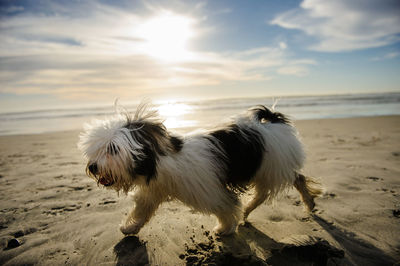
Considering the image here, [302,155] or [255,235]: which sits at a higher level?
[302,155]

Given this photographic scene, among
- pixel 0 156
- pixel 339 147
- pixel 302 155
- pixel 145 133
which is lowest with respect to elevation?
pixel 0 156

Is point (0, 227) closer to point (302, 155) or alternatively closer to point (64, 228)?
point (64, 228)

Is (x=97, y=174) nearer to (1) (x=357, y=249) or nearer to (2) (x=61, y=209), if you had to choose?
(2) (x=61, y=209)

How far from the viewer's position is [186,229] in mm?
3285

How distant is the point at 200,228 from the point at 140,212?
793 mm

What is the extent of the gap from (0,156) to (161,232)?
6962 mm

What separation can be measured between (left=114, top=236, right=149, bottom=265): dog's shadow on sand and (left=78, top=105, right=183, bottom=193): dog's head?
2.23 ft

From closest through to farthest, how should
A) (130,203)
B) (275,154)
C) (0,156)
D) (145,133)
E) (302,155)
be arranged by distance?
1. (145,133)
2. (275,154)
3. (302,155)
4. (130,203)
5. (0,156)

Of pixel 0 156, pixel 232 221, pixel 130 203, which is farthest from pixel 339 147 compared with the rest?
pixel 0 156

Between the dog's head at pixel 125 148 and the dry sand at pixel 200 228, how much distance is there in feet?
2.64

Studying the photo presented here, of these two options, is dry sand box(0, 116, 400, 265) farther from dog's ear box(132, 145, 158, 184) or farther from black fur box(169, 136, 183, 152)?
black fur box(169, 136, 183, 152)

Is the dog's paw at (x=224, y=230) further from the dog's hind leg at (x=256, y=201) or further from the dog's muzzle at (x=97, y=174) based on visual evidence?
the dog's muzzle at (x=97, y=174)

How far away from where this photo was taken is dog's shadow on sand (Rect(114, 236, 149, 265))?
8.91ft

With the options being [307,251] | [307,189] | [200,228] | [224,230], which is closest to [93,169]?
[200,228]
